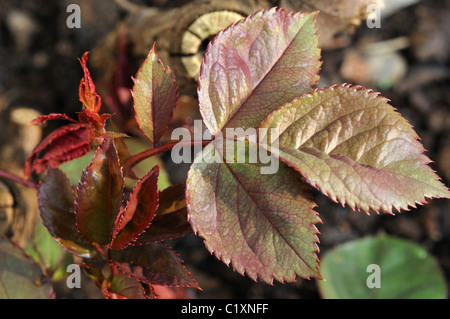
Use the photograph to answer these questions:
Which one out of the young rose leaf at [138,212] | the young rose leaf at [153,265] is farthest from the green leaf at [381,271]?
the young rose leaf at [138,212]

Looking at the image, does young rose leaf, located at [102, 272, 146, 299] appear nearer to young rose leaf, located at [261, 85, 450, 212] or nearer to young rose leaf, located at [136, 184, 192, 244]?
young rose leaf, located at [136, 184, 192, 244]

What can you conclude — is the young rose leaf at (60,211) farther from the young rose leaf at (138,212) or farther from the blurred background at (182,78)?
the blurred background at (182,78)

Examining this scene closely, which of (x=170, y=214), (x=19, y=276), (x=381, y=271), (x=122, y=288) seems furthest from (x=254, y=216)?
(x=381, y=271)

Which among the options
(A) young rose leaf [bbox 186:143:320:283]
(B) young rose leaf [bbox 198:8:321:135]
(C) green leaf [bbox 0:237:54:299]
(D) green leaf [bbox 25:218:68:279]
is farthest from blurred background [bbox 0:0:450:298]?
(A) young rose leaf [bbox 186:143:320:283]

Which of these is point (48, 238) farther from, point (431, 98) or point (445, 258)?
point (431, 98)

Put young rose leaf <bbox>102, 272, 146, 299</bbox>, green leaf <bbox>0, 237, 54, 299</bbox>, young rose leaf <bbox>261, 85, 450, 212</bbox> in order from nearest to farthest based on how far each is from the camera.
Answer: young rose leaf <bbox>261, 85, 450, 212</bbox>
young rose leaf <bbox>102, 272, 146, 299</bbox>
green leaf <bbox>0, 237, 54, 299</bbox>
